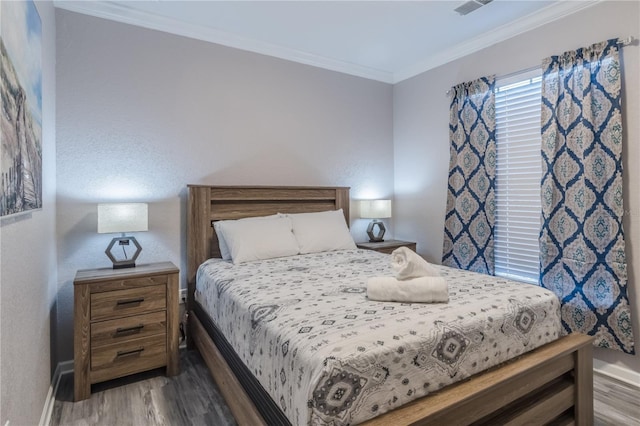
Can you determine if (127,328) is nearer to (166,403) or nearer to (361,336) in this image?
(166,403)

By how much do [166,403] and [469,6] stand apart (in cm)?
354

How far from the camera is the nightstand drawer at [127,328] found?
87.7 inches

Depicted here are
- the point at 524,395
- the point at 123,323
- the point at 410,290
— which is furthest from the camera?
the point at 123,323

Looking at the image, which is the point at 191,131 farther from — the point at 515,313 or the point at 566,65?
the point at 566,65

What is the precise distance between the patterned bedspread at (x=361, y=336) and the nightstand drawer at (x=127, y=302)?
22.4 inches

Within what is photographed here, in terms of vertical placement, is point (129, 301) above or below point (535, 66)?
below

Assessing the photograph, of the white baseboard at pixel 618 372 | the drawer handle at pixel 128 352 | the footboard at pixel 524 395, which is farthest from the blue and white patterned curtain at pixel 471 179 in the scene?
the drawer handle at pixel 128 352

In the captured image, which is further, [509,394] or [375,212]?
[375,212]

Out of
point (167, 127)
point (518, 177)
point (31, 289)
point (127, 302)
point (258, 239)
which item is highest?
point (167, 127)

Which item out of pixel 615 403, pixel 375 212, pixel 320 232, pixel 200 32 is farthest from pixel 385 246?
pixel 200 32

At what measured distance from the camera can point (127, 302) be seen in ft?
7.60

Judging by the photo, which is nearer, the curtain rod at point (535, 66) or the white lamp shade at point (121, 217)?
the curtain rod at point (535, 66)

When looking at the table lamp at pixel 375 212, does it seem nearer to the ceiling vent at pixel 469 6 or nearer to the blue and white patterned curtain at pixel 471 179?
the blue and white patterned curtain at pixel 471 179

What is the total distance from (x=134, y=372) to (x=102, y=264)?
86cm
